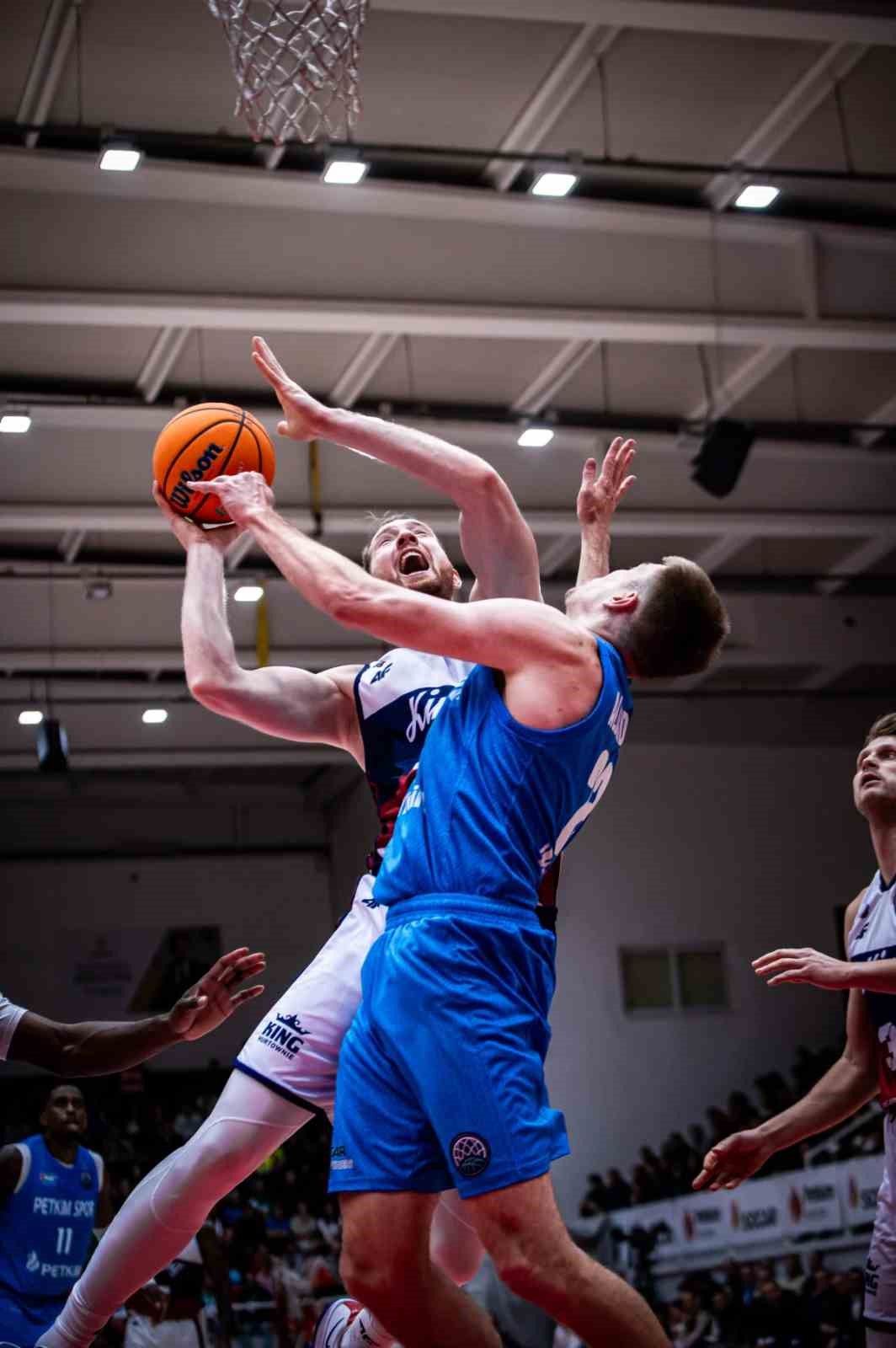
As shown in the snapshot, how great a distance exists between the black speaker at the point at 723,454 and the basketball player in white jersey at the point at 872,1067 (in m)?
7.02

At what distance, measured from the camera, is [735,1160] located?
4367mm

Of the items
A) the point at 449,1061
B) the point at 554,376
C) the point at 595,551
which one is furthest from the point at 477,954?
the point at 554,376

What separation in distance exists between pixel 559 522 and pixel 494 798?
11.8 m

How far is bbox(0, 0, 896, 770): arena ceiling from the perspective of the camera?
29.8ft

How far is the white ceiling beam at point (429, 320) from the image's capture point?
34.4 ft

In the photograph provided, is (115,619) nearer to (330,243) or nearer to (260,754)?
(260,754)

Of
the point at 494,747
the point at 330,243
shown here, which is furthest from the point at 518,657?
the point at 330,243

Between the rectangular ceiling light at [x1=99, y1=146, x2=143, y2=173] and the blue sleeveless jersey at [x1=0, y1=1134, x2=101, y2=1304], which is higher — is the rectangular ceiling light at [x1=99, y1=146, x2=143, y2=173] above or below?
above

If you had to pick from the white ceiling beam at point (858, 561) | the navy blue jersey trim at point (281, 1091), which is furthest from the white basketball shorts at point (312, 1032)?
the white ceiling beam at point (858, 561)

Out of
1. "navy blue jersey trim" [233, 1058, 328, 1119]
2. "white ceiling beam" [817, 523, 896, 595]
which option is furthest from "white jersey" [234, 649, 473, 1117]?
"white ceiling beam" [817, 523, 896, 595]

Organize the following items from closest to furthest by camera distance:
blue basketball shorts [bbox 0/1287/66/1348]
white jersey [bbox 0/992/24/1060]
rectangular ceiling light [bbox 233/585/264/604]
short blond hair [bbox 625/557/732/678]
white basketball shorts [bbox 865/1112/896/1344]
Result: short blond hair [bbox 625/557/732/678], white basketball shorts [bbox 865/1112/896/1344], white jersey [bbox 0/992/24/1060], blue basketball shorts [bbox 0/1287/66/1348], rectangular ceiling light [bbox 233/585/264/604]

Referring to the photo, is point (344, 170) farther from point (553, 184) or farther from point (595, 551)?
point (595, 551)

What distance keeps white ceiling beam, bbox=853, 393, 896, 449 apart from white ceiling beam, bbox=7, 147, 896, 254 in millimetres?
2804

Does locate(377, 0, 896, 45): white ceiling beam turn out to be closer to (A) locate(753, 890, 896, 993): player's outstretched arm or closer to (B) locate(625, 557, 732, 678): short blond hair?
(B) locate(625, 557, 732, 678): short blond hair
